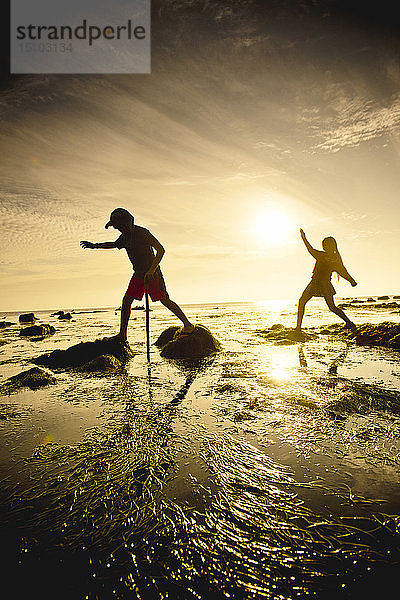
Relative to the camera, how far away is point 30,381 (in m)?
4.60

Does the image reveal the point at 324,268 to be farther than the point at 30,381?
Yes

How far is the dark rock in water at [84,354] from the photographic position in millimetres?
6418

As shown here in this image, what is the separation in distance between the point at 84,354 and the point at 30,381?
2017 mm

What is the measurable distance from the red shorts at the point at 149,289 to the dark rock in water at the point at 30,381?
113 inches

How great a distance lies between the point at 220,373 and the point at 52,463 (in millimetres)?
3134

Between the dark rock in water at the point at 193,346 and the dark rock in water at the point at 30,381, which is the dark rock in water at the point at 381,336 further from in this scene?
the dark rock in water at the point at 30,381

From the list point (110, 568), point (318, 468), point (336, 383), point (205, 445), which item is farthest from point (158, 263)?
point (110, 568)

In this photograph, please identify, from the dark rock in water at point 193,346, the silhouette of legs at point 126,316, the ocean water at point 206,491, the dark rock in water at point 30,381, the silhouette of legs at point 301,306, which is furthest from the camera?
the silhouette of legs at point 301,306

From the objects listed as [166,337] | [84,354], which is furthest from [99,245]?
[166,337]

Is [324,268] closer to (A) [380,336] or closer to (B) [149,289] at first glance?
(A) [380,336]

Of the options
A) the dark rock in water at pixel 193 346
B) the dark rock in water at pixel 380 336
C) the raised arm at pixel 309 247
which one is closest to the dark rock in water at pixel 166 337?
the dark rock in water at pixel 193 346

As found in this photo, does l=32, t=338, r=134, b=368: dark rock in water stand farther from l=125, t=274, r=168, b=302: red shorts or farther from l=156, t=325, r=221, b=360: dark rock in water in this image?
l=125, t=274, r=168, b=302: red shorts

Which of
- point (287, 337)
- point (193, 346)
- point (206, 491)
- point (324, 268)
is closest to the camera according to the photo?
point (206, 491)

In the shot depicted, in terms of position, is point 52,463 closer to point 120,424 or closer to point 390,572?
point 120,424
